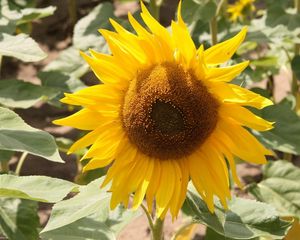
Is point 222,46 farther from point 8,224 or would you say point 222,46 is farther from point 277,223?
point 8,224

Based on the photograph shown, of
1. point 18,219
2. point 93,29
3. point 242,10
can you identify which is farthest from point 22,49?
point 242,10

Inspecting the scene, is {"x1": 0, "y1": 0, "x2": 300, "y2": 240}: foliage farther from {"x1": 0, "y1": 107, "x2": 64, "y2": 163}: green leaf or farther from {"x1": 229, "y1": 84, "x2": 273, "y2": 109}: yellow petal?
{"x1": 229, "y1": 84, "x2": 273, "y2": 109}: yellow petal

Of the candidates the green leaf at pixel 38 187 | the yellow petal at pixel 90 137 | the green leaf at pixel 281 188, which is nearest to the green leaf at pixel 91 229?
the green leaf at pixel 38 187

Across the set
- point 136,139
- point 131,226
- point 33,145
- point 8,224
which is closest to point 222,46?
point 136,139

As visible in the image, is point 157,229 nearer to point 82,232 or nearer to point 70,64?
point 82,232

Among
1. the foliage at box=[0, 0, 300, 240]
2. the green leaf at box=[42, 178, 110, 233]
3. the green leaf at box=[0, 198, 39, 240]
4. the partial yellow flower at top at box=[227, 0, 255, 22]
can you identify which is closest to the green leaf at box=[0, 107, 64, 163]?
the foliage at box=[0, 0, 300, 240]

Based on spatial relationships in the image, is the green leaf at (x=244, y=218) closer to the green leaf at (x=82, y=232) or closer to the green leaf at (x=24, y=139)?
the green leaf at (x=82, y=232)

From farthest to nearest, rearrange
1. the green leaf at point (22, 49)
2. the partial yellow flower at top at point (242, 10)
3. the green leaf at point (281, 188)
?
the partial yellow flower at top at point (242, 10)
the green leaf at point (281, 188)
the green leaf at point (22, 49)
